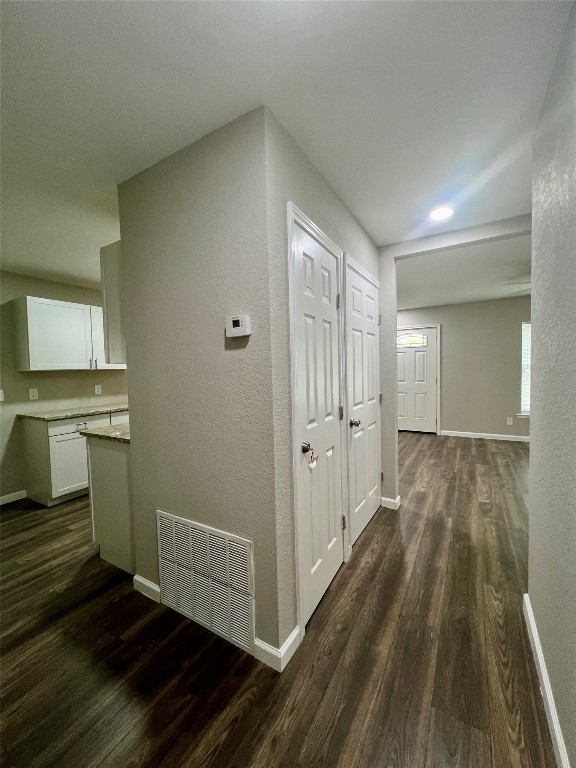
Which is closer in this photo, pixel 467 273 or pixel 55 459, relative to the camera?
pixel 55 459

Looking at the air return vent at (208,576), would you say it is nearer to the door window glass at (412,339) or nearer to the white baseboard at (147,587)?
the white baseboard at (147,587)

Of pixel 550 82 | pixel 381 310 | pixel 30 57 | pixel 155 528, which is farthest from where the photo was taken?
pixel 381 310

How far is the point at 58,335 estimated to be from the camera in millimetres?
3295

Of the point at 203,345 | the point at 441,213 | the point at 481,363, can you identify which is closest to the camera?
the point at 203,345

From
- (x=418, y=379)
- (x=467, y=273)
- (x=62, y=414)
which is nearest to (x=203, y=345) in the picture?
(x=62, y=414)

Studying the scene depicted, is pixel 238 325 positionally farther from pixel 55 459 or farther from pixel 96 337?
pixel 96 337

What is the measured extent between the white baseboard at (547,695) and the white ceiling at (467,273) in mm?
2665

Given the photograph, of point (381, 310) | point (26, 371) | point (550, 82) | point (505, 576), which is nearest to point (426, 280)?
point (381, 310)

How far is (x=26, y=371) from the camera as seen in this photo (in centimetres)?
325

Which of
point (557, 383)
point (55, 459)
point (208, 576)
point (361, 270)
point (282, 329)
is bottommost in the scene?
point (208, 576)

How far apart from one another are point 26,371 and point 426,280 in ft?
16.4

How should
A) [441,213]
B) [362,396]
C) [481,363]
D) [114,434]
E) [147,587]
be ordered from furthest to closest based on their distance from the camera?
[481,363] → [362,396] → [441,213] → [114,434] → [147,587]

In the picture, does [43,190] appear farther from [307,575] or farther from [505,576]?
[505,576]

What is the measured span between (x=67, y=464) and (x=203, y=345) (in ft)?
9.10
